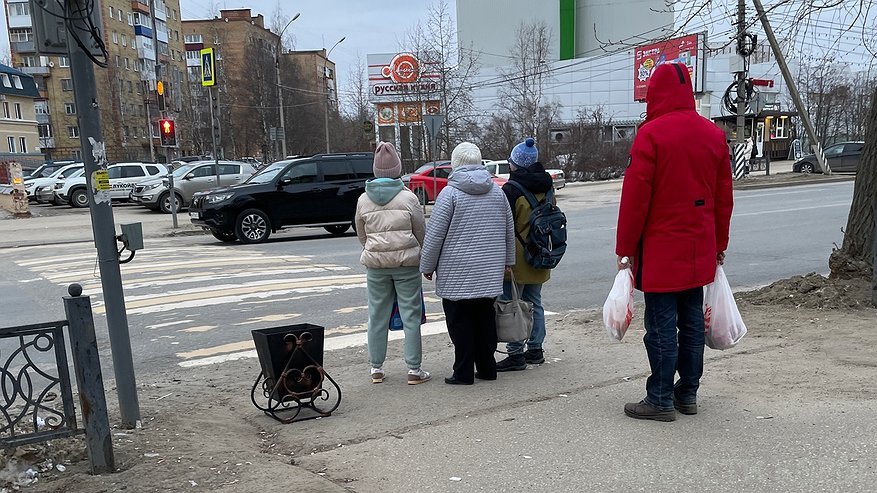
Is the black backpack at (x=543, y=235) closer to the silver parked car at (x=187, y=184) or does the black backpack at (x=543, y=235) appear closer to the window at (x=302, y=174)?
the window at (x=302, y=174)

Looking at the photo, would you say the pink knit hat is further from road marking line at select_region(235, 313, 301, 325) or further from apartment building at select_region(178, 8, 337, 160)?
apartment building at select_region(178, 8, 337, 160)

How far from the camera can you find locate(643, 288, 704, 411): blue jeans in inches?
160

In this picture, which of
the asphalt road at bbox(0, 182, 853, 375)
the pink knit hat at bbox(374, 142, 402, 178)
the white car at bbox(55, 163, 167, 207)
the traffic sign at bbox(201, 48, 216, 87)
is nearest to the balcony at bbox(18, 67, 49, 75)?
the white car at bbox(55, 163, 167, 207)

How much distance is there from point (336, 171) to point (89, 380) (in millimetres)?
13448

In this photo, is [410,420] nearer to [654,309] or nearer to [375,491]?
[375,491]

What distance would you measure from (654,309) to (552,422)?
0.96 meters

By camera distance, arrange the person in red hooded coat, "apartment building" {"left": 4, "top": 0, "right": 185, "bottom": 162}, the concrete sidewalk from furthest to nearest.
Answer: "apartment building" {"left": 4, "top": 0, "right": 185, "bottom": 162} → the person in red hooded coat → the concrete sidewalk

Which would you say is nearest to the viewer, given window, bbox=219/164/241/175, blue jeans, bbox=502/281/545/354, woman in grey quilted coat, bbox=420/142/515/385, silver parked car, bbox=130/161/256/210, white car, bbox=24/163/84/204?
woman in grey quilted coat, bbox=420/142/515/385

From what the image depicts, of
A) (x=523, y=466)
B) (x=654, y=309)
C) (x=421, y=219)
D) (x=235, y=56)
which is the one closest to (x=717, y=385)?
(x=654, y=309)

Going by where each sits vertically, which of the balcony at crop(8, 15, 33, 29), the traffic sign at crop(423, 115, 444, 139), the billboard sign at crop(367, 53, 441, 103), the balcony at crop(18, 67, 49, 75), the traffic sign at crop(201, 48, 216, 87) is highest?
the balcony at crop(8, 15, 33, 29)

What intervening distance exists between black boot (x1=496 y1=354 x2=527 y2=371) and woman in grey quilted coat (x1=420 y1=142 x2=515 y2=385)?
20.0 inches

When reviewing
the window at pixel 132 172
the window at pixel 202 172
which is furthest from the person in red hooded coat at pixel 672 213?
the window at pixel 132 172

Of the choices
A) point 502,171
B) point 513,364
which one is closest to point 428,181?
point 502,171

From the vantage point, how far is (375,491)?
11.4 ft
